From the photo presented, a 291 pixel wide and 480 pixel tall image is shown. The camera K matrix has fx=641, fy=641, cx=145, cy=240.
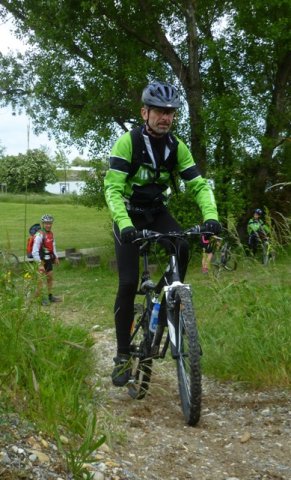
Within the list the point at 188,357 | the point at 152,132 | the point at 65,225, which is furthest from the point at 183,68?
the point at 65,225

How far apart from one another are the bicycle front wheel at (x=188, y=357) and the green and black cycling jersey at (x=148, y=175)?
69cm

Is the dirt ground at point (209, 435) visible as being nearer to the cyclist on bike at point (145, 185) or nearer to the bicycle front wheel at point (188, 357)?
the bicycle front wheel at point (188, 357)

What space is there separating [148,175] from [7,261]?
3.90 feet

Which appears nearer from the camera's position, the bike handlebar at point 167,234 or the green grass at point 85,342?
the green grass at point 85,342

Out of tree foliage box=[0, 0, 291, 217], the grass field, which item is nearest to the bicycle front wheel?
tree foliage box=[0, 0, 291, 217]

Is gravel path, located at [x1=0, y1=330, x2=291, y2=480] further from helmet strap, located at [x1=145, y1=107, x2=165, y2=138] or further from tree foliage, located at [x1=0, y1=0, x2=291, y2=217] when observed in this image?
tree foliage, located at [x1=0, y1=0, x2=291, y2=217]

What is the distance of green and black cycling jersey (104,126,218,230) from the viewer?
4.54 m

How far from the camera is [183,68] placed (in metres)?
17.1

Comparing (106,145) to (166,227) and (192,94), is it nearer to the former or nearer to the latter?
(192,94)

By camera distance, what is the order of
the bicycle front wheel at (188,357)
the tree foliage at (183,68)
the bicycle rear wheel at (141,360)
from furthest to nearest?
the tree foliage at (183,68) → the bicycle rear wheel at (141,360) → the bicycle front wheel at (188,357)

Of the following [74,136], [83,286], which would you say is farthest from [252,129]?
[83,286]

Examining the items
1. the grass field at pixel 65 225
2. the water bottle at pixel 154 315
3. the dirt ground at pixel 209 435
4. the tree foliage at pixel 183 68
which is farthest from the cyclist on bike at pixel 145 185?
the grass field at pixel 65 225

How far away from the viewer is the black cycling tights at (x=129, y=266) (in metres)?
4.63

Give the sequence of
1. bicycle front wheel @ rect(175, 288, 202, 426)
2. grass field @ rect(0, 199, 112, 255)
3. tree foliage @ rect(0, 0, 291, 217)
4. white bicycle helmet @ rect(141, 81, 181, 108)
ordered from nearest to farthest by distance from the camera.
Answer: bicycle front wheel @ rect(175, 288, 202, 426) < white bicycle helmet @ rect(141, 81, 181, 108) < tree foliage @ rect(0, 0, 291, 217) < grass field @ rect(0, 199, 112, 255)
